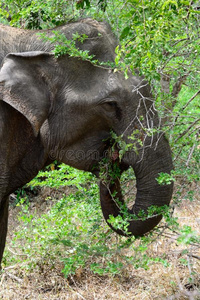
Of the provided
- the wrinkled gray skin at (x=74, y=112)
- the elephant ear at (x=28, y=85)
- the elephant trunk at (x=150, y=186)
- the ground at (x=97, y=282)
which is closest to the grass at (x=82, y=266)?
the ground at (x=97, y=282)

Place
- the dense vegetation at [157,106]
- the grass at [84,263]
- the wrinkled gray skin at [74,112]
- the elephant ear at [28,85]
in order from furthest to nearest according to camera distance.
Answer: the grass at [84,263]
the wrinkled gray skin at [74,112]
the elephant ear at [28,85]
the dense vegetation at [157,106]

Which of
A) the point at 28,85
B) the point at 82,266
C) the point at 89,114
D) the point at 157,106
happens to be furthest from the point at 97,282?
the point at 28,85

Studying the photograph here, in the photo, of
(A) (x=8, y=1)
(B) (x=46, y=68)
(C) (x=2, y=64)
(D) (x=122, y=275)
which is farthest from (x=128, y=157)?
(A) (x=8, y=1)

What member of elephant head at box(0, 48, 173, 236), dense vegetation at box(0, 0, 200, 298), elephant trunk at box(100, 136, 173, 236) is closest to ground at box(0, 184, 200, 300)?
dense vegetation at box(0, 0, 200, 298)

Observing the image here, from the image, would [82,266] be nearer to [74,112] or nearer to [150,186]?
[150,186]

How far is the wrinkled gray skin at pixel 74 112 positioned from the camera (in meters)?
3.87

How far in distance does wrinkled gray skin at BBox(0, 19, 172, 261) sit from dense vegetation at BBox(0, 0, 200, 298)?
0.45 feet

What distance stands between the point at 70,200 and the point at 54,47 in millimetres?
1574

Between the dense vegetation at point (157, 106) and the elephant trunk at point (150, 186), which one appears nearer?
the dense vegetation at point (157, 106)

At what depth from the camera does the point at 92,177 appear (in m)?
4.99

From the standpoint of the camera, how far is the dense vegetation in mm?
3188

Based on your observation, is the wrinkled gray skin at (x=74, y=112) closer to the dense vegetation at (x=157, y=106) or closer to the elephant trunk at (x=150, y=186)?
the elephant trunk at (x=150, y=186)

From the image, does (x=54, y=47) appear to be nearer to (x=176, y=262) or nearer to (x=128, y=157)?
(x=128, y=157)

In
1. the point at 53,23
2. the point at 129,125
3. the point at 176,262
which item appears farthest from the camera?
the point at 176,262
